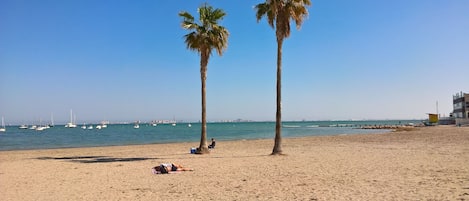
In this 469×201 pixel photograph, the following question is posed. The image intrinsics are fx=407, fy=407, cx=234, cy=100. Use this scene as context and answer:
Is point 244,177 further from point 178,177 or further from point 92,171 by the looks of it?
point 92,171

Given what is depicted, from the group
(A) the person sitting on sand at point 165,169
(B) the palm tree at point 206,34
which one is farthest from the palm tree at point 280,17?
(A) the person sitting on sand at point 165,169

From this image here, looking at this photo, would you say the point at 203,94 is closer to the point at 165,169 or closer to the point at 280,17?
the point at 280,17

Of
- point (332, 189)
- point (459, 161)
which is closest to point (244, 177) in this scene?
point (332, 189)

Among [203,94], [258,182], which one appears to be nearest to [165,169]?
[258,182]

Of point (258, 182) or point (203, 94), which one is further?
point (203, 94)

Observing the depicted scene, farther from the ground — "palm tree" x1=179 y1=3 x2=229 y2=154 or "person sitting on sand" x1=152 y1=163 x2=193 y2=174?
"palm tree" x1=179 y1=3 x2=229 y2=154

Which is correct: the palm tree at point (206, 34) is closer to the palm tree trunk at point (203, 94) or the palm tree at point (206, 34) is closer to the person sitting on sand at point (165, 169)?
the palm tree trunk at point (203, 94)

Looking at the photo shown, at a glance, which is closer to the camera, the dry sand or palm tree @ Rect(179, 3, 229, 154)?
the dry sand

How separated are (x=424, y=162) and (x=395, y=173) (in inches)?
163

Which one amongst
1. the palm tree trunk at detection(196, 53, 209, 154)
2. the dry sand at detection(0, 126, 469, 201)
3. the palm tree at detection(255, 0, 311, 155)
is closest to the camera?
the dry sand at detection(0, 126, 469, 201)

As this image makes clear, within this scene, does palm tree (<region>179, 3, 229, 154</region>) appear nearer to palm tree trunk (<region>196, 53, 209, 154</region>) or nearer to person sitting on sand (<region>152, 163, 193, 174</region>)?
palm tree trunk (<region>196, 53, 209, 154</region>)

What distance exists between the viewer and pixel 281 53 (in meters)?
22.8

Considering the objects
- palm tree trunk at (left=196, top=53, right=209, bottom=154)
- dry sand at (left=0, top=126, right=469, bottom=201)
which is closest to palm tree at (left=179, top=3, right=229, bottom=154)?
palm tree trunk at (left=196, top=53, right=209, bottom=154)

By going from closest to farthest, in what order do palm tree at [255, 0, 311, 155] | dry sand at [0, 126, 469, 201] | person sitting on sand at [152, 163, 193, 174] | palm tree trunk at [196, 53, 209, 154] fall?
dry sand at [0, 126, 469, 201] → person sitting on sand at [152, 163, 193, 174] → palm tree at [255, 0, 311, 155] → palm tree trunk at [196, 53, 209, 154]
